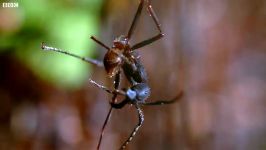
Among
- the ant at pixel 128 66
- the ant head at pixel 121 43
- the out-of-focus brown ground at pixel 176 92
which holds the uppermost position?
the ant head at pixel 121 43

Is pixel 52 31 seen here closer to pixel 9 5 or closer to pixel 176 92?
pixel 9 5

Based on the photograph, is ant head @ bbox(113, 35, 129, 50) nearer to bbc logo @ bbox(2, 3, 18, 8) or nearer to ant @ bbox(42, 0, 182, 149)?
ant @ bbox(42, 0, 182, 149)

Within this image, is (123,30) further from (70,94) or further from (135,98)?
(135,98)

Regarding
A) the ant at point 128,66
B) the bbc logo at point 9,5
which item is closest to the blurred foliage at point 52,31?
the bbc logo at point 9,5

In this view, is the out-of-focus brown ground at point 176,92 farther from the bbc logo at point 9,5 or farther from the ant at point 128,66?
the ant at point 128,66

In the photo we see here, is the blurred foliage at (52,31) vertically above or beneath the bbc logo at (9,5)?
beneath

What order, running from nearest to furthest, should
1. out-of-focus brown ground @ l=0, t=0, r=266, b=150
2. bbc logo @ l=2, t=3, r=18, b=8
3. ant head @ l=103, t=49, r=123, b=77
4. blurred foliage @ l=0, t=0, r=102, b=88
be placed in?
ant head @ l=103, t=49, r=123, b=77, bbc logo @ l=2, t=3, r=18, b=8, blurred foliage @ l=0, t=0, r=102, b=88, out-of-focus brown ground @ l=0, t=0, r=266, b=150

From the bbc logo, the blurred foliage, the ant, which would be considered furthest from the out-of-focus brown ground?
the ant
